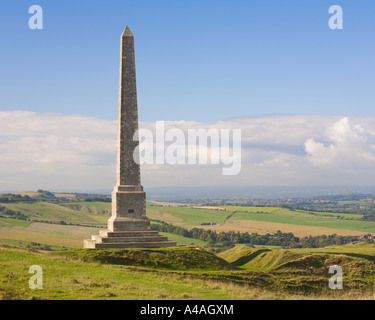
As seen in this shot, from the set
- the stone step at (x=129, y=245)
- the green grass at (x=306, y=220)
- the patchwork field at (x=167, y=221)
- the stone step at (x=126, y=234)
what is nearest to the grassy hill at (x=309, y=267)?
the stone step at (x=129, y=245)

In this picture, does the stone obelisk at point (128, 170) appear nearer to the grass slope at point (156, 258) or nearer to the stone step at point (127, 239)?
the stone step at point (127, 239)

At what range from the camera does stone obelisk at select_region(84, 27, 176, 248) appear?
34.6m

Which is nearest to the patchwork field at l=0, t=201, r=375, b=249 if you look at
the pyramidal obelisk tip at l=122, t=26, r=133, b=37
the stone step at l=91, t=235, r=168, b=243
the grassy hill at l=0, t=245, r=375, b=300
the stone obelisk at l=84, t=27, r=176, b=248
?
the stone obelisk at l=84, t=27, r=176, b=248

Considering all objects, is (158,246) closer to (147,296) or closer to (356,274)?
Result: (356,274)

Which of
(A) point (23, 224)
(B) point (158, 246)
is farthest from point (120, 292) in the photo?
(A) point (23, 224)

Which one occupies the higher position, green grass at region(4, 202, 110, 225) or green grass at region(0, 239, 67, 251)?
green grass at region(4, 202, 110, 225)

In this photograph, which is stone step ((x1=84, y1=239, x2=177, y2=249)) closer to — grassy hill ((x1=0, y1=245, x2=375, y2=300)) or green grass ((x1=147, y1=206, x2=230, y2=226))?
grassy hill ((x1=0, y1=245, x2=375, y2=300))

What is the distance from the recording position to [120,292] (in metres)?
18.6

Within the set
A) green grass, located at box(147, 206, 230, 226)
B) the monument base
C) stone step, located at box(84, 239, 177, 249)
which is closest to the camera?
stone step, located at box(84, 239, 177, 249)

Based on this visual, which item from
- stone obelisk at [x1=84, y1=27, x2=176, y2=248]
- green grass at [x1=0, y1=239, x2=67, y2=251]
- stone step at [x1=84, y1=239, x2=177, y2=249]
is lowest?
green grass at [x1=0, y1=239, x2=67, y2=251]

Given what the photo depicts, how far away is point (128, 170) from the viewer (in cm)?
3528

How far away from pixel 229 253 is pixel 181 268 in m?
13.3

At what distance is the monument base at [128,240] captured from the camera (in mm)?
32781
